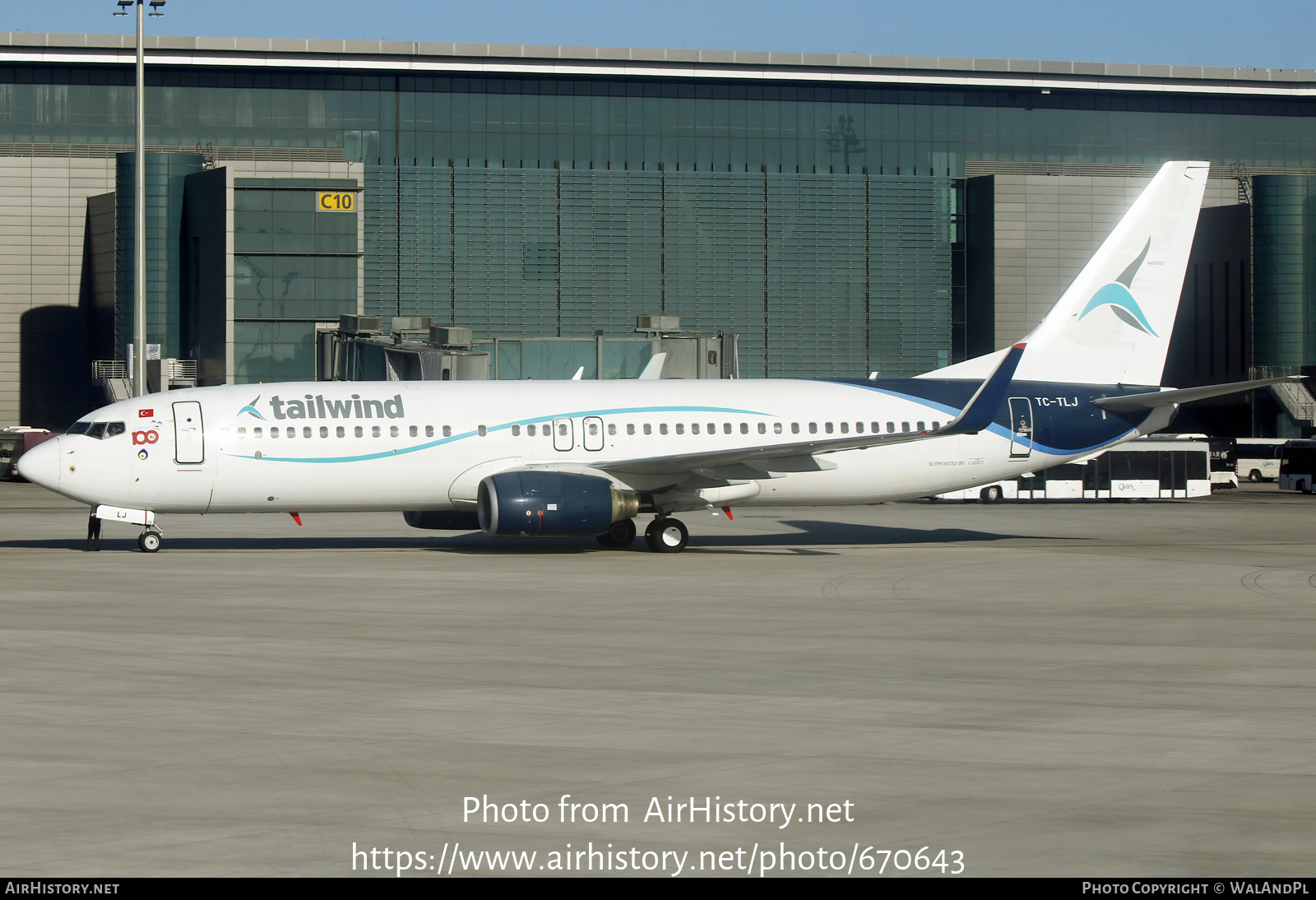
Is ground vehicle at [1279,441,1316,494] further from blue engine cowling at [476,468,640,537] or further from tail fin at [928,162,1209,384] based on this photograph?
blue engine cowling at [476,468,640,537]

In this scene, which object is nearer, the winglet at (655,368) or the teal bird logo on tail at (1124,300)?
the teal bird logo on tail at (1124,300)

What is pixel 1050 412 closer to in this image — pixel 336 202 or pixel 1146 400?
pixel 1146 400

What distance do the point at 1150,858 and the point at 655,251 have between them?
95548mm

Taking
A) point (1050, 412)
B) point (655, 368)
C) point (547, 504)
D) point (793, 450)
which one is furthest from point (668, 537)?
point (655, 368)

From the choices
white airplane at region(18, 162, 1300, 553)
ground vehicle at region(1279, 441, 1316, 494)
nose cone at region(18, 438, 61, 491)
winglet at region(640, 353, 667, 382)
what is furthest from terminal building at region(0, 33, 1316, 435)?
nose cone at region(18, 438, 61, 491)

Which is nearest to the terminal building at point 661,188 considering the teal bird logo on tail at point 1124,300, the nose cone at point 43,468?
the teal bird logo on tail at point 1124,300

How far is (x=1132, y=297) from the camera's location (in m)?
39.0

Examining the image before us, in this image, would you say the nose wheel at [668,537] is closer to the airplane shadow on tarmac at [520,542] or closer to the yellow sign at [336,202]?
the airplane shadow on tarmac at [520,542]

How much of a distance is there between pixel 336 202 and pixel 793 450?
206 ft

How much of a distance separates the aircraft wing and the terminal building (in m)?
65.6

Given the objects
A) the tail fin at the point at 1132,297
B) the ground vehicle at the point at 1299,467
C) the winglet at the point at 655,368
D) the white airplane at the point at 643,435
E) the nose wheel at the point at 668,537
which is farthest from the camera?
the ground vehicle at the point at 1299,467

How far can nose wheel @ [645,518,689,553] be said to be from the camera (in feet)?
113

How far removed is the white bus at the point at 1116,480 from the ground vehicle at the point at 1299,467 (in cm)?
1319

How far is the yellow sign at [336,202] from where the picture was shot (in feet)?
292
